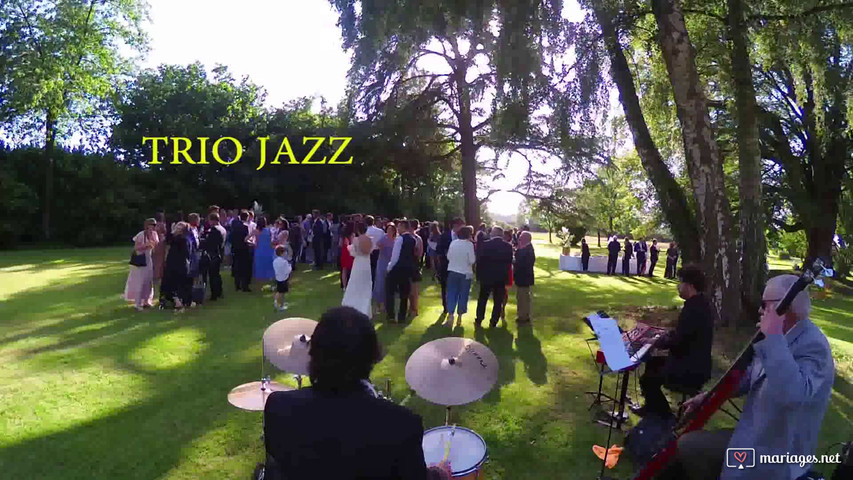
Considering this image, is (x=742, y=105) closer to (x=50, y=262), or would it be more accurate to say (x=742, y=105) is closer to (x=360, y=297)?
(x=360, y=297)

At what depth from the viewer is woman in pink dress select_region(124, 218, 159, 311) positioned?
10.3 m

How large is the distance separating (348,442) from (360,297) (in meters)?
6.52

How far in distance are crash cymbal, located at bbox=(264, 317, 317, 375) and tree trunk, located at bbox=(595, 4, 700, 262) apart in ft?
24.8

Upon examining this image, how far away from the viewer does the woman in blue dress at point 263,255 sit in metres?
14.4

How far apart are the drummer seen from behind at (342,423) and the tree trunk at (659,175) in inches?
348

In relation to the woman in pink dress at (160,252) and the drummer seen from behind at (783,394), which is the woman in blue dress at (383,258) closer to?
the woman in pink dress at (160,252)

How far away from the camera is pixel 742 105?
919 centimetres

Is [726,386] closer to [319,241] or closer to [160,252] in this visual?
[160,252]

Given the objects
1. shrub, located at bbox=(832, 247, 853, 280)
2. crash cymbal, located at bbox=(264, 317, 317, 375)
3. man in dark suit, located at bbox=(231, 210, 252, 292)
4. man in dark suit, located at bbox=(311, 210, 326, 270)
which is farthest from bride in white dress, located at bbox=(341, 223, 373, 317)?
shrub, located at bbox=(832, 247, 853, 280)

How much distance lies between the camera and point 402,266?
9719 millimetres

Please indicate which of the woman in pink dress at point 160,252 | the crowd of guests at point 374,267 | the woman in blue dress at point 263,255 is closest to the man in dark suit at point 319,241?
the woman in blue dress at point 263,255

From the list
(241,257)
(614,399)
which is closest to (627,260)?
(241,257)

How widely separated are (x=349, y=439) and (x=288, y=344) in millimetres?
2530

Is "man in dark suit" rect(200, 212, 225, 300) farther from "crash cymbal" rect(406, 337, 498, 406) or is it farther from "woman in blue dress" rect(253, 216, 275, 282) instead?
"crash cymbal" rect(406, 337, 498, 406)
